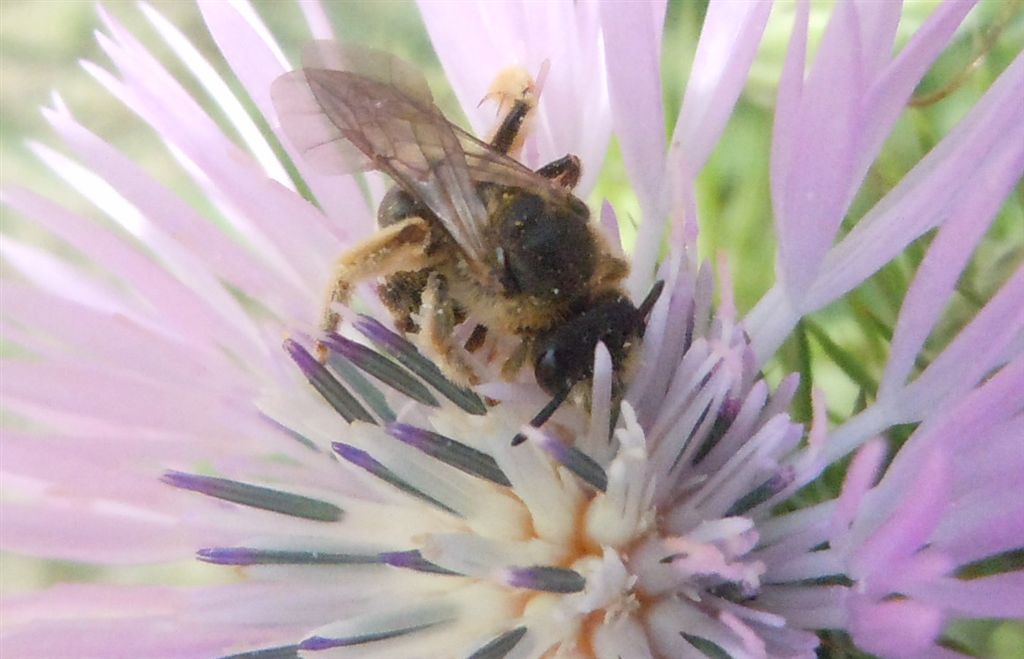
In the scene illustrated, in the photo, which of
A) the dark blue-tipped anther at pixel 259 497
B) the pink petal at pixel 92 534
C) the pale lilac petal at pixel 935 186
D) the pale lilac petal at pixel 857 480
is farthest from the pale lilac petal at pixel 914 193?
the pink petal at pixel 92 534

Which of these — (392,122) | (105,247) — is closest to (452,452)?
(392,122)

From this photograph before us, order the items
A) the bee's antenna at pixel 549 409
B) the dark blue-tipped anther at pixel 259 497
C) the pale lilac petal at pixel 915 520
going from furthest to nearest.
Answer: the dark blue-tipped anther at pixel 259 497 → the bee's antenna at pixel 549 409 → the pale lilac petal at pixel 915 520

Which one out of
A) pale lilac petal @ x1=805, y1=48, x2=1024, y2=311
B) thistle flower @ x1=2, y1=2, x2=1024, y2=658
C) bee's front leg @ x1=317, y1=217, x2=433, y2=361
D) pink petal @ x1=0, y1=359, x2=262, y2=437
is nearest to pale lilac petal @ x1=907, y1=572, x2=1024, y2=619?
thistle flower @ x1=2, y1=2, x2=1024, y2=658

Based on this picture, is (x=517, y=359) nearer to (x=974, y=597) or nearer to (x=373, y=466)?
(x=373, y=466)

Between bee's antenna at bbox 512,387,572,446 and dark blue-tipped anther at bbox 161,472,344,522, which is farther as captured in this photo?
dark blue-tipped anther at bbox 161,472,344,522

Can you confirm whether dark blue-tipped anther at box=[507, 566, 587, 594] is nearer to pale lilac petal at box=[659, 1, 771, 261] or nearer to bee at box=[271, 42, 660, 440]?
bee at box=[271, 42, 660, 440]

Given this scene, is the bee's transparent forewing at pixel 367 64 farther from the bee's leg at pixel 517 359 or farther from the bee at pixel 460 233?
the bee's leg at pixel 517 359
